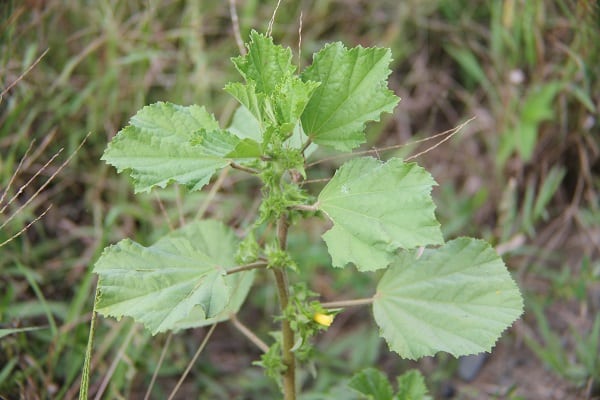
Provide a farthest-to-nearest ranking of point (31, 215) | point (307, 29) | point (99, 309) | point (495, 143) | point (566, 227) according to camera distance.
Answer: point (307, 29)
point (495, 143)
point (566, 227)
point (31, 215)
point (99, 309)

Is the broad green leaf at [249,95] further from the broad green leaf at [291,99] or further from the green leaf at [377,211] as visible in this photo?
the green leaf at [377,211]

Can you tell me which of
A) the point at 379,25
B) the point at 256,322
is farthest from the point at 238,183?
the point at 379,25

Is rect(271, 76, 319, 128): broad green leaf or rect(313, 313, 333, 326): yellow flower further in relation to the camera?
rect(313, 313, 333, 326): yellow flower

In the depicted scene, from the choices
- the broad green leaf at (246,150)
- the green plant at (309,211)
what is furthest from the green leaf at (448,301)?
the broad green leaf at (246,150)

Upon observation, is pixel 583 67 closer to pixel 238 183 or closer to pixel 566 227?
pixel 566 227

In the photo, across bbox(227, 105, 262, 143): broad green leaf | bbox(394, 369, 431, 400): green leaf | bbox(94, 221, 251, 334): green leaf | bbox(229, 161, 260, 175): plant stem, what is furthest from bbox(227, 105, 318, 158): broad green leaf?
bbox(394, 369, 431, 400): green leaf

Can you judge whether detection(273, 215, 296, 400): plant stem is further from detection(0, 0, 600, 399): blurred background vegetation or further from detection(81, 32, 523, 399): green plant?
detection(0, 0, 600, 399): blurred background vegetation

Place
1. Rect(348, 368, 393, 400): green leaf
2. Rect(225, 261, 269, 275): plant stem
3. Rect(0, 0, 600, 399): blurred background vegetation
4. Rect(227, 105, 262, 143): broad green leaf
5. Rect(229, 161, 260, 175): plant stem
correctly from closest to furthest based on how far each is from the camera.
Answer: Rect(229, 161, 260, 175): plant stem
Rect(225, 261, 269, 275): plant stem
Rect(227, 105, 262, 143): broad green leaf
Rect(348, 368, 393, 400): green leaf
Rect(0, 0, 600, 399): blurred background vegetation

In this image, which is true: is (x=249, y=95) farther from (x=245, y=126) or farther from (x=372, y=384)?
(x=372, y=384)
